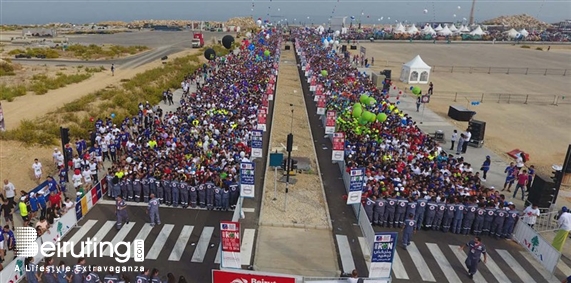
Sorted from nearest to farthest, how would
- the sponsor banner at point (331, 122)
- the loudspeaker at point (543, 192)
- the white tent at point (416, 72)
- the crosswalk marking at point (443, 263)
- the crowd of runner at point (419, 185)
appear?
the crosswalk marking at point (443, 263), the crowd of runner at point (419, 185), the loudspeaker at point (543, 192), the sponsor banner at point (331, 122), the white tent at point (416, 72)

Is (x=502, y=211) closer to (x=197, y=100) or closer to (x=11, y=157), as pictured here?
(x=197, y=100)

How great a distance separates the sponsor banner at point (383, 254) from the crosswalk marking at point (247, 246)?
406 cm

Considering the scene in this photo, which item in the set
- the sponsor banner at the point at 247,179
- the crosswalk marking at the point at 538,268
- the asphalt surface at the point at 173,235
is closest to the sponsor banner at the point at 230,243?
the asphalt surface at the point at 173,235

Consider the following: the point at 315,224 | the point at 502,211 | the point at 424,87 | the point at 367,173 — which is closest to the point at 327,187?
the point at 367,173

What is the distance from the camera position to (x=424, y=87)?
4328 centimetres

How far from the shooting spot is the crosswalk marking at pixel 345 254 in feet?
39.9

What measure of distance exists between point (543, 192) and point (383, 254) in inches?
381

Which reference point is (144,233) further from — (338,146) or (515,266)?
(515,266)

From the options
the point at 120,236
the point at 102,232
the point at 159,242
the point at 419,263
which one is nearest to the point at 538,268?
the point at 419,263

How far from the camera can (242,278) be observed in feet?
31.3

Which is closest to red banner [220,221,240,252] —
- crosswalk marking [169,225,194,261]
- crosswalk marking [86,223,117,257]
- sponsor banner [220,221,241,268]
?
sponsor banner [220,221,241,268]

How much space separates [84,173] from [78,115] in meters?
12.7

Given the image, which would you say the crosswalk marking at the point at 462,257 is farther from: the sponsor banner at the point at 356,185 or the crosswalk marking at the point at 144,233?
the crosswalk marking at the point at 144,233

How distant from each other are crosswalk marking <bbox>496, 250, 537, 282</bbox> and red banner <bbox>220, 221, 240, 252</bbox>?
30.0ft
